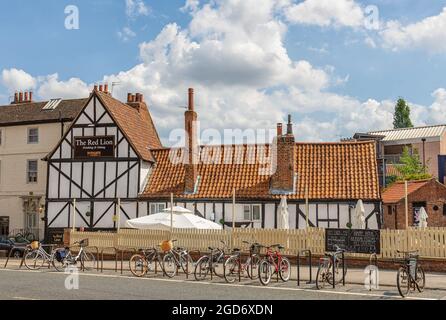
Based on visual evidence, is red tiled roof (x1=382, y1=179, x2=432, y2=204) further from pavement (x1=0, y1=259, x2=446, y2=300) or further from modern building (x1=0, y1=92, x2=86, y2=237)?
modern building (x1=0, y1=92, x2=86, y2=237)

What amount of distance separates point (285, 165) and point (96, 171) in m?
10.7

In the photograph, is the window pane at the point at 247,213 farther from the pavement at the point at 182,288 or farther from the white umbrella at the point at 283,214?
the pavement at the point at 182,288

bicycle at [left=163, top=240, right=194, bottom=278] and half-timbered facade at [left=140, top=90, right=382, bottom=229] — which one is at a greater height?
half-timbered facade at [left=140, top=90, right=382, bottom=229]

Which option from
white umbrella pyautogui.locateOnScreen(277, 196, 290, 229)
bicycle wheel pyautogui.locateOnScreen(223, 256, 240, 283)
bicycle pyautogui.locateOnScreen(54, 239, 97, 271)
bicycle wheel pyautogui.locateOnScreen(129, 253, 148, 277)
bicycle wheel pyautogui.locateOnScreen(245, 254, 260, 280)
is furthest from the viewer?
white umbrella pyautogui.locateOnScreen(277, 196, 290, 229)

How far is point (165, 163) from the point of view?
31438mm

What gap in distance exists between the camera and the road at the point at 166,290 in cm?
1298

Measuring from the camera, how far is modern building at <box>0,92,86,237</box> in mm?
34906

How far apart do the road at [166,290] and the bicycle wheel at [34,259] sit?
3.41 m

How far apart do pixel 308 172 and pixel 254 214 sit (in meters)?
3.64

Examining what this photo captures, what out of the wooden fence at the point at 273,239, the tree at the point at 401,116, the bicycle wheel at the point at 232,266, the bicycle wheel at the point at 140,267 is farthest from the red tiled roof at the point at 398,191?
the tree at the point at 401,116

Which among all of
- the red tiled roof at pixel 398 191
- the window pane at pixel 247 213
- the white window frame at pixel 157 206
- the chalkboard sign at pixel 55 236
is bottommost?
the chalkboard sign at pixel 55 236

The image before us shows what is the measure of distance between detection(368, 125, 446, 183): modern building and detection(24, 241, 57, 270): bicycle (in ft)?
144

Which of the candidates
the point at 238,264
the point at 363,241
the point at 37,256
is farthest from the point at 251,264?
the point at 37,256

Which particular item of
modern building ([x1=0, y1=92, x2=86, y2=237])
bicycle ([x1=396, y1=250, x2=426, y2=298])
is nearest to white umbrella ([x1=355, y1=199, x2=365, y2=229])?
bicycle ([x1=396, y1=250, x2=426, y2=298])
